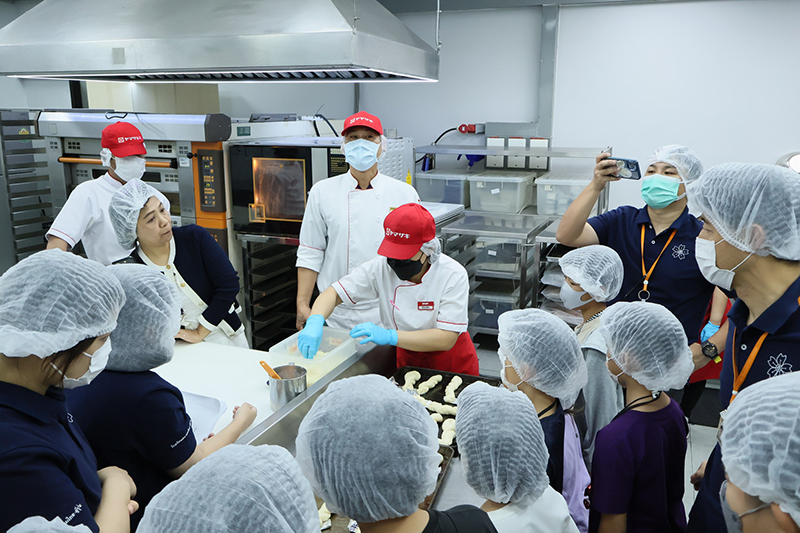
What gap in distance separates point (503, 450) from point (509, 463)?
28 mm

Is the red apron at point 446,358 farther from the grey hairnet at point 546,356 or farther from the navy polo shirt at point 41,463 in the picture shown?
the navy polo shirt at point 41,463

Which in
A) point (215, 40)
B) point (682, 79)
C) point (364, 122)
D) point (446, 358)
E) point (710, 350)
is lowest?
point (446, 358)

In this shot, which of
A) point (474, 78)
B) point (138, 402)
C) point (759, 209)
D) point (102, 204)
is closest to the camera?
point (138, 402)

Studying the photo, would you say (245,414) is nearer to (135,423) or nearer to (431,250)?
(135,423)

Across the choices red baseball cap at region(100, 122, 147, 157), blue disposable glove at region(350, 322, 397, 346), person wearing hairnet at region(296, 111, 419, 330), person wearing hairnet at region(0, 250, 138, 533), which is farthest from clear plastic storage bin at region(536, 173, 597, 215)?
person wearing hairnet at region(0, 250, 138, 533)

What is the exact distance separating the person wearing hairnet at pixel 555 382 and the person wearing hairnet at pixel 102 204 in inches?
82.6

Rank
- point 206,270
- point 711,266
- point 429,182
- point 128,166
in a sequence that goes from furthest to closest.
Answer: point 429,182
point 128,166
point 206,270
point 711,266

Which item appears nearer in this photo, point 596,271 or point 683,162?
point 596,271

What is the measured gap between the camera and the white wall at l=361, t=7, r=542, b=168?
16.0 ft

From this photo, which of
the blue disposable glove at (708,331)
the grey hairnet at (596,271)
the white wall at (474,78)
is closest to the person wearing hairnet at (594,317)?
the grey hairnet at (596,271)

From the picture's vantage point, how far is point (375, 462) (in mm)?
955

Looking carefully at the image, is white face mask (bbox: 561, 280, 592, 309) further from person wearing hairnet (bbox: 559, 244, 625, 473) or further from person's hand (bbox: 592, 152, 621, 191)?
person's hand (bbox: 592, 152, 621, 191)

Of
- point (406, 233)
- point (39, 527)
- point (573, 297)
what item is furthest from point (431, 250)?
point (39, 527)

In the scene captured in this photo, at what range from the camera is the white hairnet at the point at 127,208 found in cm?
211
